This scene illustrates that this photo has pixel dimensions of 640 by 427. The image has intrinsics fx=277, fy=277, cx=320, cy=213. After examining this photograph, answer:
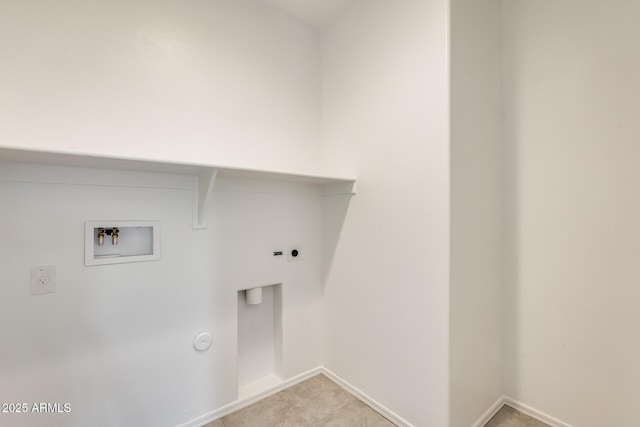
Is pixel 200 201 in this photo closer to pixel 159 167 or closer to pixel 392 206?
pixel 159 167

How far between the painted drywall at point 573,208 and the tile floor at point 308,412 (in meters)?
0.98

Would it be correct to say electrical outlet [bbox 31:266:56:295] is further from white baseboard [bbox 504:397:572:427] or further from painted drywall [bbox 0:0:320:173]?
white baseboard [bbox 504:397:572:427]

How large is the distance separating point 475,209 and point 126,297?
191 cm

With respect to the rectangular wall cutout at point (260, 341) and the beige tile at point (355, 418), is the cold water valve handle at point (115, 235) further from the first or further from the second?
the beige tile at point (355, 418)

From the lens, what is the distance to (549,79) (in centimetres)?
160

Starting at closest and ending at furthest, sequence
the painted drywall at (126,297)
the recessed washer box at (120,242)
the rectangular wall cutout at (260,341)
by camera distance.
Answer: the painted drywall at (126,297), the recessed washer box at (120,242), the rectangular wall cutout at (260,341)

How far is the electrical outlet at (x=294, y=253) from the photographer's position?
1991 millimetres

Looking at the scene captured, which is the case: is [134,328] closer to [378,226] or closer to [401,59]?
[378,226]

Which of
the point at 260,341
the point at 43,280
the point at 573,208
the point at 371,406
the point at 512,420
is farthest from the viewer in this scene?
the point at 260,341

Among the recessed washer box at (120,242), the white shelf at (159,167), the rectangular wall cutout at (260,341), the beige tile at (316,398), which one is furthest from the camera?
the rectangular wall cutout at (260,341)

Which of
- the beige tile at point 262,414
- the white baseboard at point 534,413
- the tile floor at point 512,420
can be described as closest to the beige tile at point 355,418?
the beige tile at point 262,414

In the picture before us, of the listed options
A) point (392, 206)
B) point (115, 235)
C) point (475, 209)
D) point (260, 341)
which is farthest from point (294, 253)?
point (475, 209)

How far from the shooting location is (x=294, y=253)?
2006 mm

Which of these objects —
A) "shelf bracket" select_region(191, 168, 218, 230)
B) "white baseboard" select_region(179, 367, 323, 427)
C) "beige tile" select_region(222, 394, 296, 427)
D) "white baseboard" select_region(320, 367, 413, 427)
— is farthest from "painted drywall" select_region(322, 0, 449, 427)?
"shelf bracket" select_region(191, 168, 218, 230)
